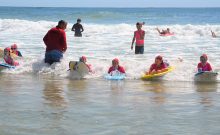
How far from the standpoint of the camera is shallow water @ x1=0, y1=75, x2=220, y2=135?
7.00 metres

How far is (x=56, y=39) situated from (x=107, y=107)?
591 cm

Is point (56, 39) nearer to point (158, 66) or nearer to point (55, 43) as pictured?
point (55, 43)

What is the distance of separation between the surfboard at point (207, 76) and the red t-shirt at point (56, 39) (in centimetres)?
401

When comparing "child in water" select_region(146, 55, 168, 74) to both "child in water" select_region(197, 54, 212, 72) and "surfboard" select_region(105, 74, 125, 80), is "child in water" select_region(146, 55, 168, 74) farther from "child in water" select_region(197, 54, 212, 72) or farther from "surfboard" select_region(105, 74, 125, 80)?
"child in water" select_region(197, 54, 212, 72)

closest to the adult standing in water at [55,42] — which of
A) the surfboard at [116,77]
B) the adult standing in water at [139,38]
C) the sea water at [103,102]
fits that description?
the sea water at [103,102]

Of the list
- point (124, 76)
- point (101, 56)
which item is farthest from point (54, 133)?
point (101, 56)

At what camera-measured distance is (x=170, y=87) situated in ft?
37.7

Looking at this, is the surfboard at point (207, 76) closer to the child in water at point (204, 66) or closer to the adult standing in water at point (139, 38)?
the child in water at point (204, 66)

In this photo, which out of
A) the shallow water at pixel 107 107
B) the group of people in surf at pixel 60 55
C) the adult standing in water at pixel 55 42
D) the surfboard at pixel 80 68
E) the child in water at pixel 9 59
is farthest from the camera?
the child in water at pixel 9 59

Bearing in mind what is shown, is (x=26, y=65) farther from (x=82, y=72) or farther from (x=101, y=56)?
(x=101, y=56)

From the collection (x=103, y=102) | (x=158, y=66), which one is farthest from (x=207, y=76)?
(x=103, y=102)

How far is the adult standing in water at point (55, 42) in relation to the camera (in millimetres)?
13953

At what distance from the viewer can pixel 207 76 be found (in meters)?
12.4

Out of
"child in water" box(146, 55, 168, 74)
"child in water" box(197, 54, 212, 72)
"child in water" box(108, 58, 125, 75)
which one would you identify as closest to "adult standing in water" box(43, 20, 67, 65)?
"child in water" box(108, 58, 125, 75)
